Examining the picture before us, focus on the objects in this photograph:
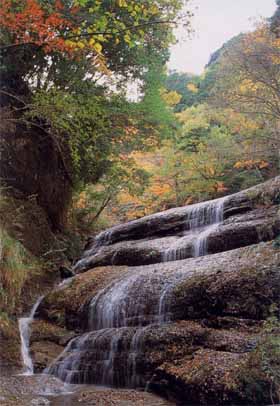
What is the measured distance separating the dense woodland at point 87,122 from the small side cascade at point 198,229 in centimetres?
239

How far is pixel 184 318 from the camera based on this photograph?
582 cm

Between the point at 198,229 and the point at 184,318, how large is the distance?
3.76 metres

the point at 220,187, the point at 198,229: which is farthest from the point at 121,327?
the point at 220,187

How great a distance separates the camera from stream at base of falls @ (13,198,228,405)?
5496 millimetres

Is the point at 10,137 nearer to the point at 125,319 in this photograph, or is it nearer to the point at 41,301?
the point at 41,301

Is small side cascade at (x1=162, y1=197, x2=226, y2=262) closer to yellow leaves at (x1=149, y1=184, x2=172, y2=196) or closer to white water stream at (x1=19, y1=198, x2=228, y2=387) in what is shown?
white water stream at (x1=19, y1=198, x2=228, y2=387)

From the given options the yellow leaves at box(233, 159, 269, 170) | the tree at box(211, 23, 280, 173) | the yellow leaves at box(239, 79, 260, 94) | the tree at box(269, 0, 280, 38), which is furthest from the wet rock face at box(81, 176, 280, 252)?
the tree at box(269, 0, 280, 38)

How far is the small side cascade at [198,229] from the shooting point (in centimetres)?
809

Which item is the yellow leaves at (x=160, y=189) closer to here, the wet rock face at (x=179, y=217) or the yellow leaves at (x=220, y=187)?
the yellow leaves at (x=220, y=187)

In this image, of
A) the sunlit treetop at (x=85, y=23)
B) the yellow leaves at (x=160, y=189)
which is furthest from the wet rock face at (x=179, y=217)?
the yellow leaves at (x=160, y=189)

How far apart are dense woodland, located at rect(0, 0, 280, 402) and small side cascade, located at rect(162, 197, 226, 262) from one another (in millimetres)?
2385

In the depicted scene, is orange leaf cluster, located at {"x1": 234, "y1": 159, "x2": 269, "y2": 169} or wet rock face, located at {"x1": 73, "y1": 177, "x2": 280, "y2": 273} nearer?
wet rock face, located at {"x1": 73, "y1": 177, "x2": 280, "y2": 273}

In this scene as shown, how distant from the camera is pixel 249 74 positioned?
12.9 metres

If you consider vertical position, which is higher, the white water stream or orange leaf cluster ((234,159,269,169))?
orange leaf cluster ((234,159,269,169))
